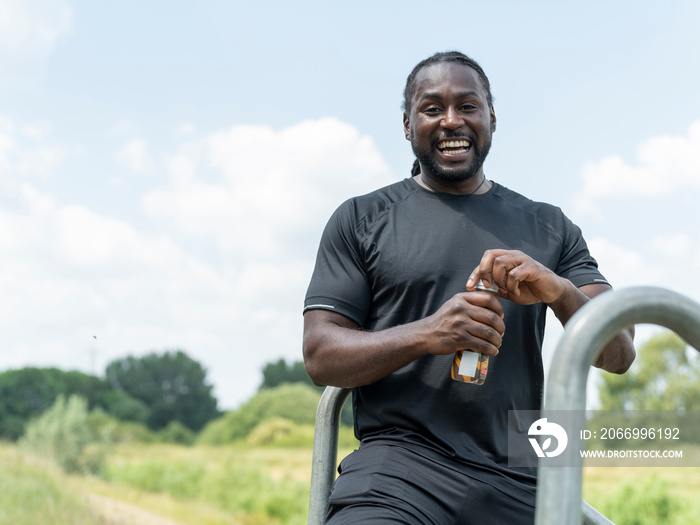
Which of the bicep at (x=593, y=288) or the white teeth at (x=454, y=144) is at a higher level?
the white teeth at (x=454, y=144)

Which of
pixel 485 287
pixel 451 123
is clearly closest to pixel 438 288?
pixel 485 287

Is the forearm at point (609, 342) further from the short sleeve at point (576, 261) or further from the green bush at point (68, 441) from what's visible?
the green bush at point (68, 441)

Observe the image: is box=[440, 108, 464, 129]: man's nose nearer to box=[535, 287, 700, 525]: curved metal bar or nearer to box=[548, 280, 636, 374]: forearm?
box=[548, 280, 636, 374]: forearm

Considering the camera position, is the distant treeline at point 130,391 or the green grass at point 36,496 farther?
the distant treeline at point 130,391

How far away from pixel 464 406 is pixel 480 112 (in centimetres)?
86

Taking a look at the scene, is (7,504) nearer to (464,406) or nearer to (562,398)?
(464,406)

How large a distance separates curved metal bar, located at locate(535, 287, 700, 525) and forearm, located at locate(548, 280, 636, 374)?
714 mm

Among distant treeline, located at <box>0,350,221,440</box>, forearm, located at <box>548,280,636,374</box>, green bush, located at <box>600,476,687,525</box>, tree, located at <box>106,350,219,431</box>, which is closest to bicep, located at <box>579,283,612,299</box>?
forearm, located at <box>548,280,636,374</box>

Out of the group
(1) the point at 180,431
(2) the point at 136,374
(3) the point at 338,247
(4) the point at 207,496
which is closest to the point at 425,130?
(3) the point at 338,247

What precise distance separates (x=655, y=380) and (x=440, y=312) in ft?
46.6

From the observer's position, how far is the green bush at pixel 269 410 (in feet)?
55.2

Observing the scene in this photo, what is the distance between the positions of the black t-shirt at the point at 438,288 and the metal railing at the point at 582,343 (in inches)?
34.0

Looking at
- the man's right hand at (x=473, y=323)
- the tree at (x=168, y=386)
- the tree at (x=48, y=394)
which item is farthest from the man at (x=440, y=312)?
the tree at (x=168, y=386)

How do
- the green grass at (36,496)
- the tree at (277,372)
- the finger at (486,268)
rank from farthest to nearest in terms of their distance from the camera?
1. the tree at (277,372)
2. the green grass at (36,496)
3. the finger at (486,268)
